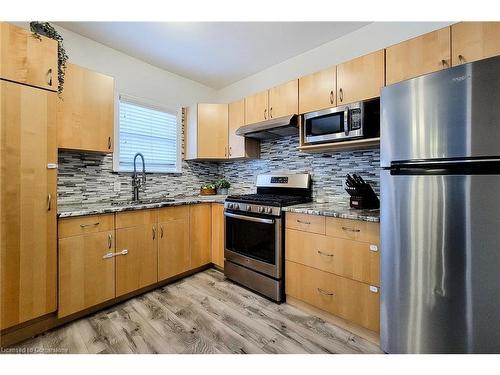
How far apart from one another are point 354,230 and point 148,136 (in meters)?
2.61

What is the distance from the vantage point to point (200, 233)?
276cm

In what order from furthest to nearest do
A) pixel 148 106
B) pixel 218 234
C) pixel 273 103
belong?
pixel 148 106
pixel 218 234
pixel 273 103

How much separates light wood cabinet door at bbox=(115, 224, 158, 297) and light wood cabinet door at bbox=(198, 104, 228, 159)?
1.26 meters

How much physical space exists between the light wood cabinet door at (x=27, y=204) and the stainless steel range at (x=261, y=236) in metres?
1.51

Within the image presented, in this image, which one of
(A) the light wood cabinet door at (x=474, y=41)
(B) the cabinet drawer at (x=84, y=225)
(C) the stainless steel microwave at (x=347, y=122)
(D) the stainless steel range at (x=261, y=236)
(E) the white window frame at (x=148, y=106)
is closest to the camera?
(A) the light wood cabinet door at (x=474, y=41)

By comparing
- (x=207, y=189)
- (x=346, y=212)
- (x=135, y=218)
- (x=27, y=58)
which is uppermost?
(x=27, y=58)

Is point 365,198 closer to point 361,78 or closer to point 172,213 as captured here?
point 361,78

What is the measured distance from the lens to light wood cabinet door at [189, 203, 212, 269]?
2.67m

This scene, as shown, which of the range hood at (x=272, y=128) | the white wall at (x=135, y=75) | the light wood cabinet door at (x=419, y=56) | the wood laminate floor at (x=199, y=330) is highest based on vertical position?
the white wall at (x=135, y=75)

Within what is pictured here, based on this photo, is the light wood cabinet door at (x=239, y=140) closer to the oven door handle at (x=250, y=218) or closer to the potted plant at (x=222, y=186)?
the potted plant at (x=222, y=186)

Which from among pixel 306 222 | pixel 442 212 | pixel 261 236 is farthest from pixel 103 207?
pixel 442 212

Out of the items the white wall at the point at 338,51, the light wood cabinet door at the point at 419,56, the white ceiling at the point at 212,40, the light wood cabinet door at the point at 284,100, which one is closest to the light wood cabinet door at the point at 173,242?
the light wood cabinet door at the point at 284,100

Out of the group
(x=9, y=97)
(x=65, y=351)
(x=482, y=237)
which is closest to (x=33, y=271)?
(x=65, y=351)

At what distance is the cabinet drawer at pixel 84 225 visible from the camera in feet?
5.71
